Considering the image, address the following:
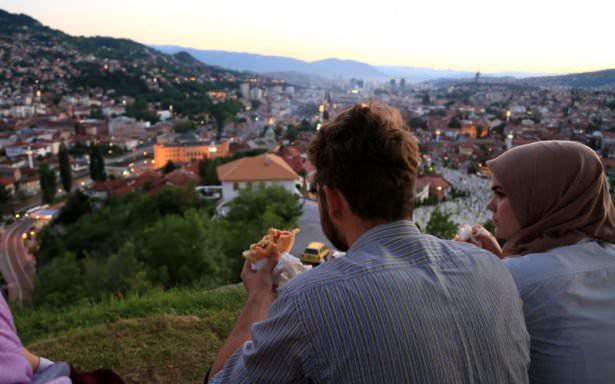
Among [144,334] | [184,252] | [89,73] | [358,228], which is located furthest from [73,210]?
[89,73]

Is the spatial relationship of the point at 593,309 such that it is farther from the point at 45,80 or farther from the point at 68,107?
the point at 45,80

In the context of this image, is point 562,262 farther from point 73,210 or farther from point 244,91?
point 244,91

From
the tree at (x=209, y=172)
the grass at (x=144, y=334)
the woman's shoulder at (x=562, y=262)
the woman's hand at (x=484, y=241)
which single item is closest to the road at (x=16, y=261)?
the tree at (x=209, y=172)

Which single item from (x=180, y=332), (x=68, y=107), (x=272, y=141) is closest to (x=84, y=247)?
(x=180, y=332)

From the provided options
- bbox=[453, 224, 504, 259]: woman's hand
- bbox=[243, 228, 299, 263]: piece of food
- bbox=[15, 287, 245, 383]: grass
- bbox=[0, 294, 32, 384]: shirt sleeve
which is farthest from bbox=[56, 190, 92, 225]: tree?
bbox=[453, 224, 504, 259]: woman's hand

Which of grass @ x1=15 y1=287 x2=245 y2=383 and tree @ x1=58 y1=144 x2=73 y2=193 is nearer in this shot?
grass @ x1=15 y1=287 x2=245 y2=383

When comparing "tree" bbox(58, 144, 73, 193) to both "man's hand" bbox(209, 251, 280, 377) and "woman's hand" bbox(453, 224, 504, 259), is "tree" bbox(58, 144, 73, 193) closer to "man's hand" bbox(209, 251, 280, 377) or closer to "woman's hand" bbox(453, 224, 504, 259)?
"man's hand" bbox(209, 251, 280, 377)
